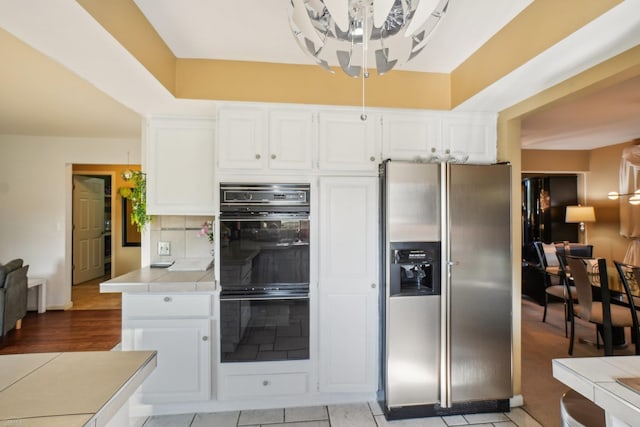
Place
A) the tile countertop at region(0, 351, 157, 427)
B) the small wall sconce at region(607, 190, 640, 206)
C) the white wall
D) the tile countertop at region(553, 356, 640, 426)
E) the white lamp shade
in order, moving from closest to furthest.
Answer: the tile countertop at region(0, 351, 157, 427)
the tile countertop at region(553, 356, 640, 426)
the small wall sconce at region(607, 190, 640, 206)
the white wall
the white lamp shade

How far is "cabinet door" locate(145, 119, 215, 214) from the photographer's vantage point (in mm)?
2447

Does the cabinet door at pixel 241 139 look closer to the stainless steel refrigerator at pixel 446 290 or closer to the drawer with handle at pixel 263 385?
the stainless steel refrigerator at pixel 446 290

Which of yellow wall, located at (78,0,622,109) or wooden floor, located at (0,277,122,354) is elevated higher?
yellow wall, located at (78,0,622,109)

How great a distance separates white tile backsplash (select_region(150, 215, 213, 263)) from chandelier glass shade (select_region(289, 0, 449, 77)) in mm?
2031

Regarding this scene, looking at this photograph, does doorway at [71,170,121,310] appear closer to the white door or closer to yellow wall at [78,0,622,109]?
the white door

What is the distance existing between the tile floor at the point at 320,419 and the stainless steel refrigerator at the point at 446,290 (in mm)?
70

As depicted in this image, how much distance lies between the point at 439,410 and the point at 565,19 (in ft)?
8.17

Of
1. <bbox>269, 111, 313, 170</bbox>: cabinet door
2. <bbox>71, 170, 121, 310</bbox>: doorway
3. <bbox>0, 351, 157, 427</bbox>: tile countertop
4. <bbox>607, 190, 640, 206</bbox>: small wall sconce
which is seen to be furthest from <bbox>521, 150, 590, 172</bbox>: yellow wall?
<bbox>71, 170, 121, 310</bbox>: doorway

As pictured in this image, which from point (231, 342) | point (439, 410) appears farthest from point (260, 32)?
point (439, 410)

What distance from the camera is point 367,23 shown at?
1.08 metres

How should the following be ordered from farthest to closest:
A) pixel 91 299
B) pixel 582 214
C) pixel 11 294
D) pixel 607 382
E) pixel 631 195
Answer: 1. pixel 91 299
2. pixel 582 214
3. pixel 631 195
4. pixel 11 294
5. pixel 607 382

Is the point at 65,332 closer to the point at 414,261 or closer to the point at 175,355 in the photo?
the point at 175,355

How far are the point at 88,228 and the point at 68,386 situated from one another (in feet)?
21.0

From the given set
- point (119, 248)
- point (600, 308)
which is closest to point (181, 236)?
point (600, 308)
